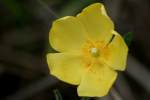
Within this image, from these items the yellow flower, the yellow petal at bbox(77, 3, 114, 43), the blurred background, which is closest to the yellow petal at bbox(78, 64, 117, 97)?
the yellow flower

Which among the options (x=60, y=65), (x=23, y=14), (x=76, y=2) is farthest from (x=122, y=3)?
(x=60, y=65)

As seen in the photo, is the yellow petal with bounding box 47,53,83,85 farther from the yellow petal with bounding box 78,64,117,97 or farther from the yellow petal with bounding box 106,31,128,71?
the yellow petal with bounding box 106,31,128,71

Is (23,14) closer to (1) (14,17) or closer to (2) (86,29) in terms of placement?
(1) (14,17)

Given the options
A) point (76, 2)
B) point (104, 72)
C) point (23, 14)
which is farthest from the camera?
point (23, 14)

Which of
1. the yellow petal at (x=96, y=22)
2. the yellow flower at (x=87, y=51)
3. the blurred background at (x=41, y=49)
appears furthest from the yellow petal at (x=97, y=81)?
the blurred background at (x=41, y=49)

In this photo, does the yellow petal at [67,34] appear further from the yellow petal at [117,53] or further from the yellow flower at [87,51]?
the yellow petal at [117,53]

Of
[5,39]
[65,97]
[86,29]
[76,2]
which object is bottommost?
[65,97]

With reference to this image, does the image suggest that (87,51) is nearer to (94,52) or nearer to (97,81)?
(94,52)
